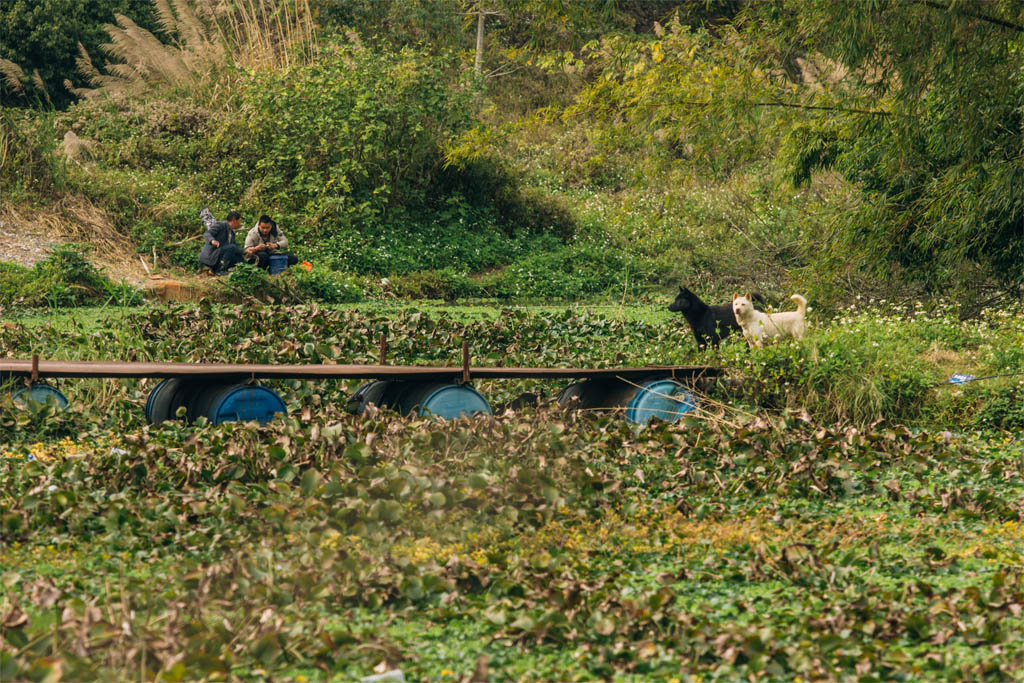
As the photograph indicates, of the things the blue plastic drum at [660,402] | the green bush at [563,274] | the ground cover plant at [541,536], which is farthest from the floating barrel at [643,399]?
the green bush at [563,274]

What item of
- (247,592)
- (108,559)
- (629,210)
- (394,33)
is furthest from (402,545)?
(394,33)

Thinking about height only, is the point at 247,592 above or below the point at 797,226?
above

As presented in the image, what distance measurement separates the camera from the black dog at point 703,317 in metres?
9.85

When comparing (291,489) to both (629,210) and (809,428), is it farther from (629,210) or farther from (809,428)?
(629,210)

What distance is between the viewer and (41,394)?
769 cm

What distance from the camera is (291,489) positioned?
5422 millimetres

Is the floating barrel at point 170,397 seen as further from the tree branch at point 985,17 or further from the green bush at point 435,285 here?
the green bush at point 435,285

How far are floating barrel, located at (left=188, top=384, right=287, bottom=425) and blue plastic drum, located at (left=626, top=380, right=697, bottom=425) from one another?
2.25 meters

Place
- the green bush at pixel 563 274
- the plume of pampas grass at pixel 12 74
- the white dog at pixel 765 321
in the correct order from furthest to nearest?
the plume of pampas grass at pixel 12 74 → the green bush at pixel 563 274 → the white dog at pixel 765 321

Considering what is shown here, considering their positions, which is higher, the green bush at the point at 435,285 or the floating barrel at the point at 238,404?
the floating barrel at the point at 238,404

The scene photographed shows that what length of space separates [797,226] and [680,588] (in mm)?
12157

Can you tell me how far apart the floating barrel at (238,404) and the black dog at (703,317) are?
4008 mm

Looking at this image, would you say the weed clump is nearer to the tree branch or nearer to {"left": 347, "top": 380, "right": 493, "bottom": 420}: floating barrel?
{"left": 347, "top": 380, "right": 493, "bottom": 420}: floating barrel

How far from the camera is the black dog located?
9.85m
